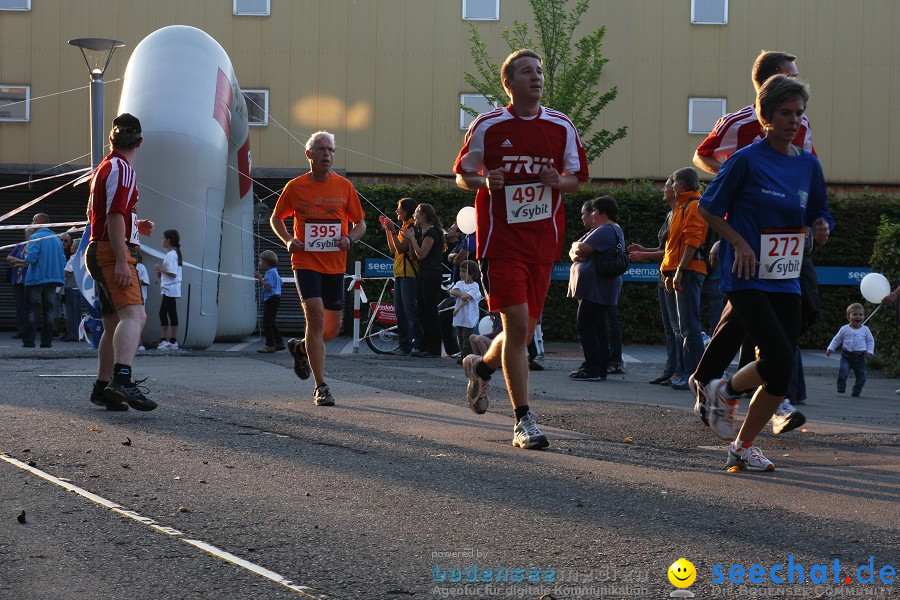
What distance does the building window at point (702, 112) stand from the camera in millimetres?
27234

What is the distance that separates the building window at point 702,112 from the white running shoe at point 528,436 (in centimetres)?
2203

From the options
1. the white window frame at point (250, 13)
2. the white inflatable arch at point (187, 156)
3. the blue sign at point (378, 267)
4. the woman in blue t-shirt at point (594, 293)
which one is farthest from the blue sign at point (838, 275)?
the white window frame at point (250, 13)

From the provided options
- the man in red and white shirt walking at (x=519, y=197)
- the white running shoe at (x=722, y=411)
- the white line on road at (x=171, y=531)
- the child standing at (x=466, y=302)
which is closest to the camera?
A: the white line on road at (x=171, y=531)

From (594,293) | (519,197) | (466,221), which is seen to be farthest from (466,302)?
(519,197)

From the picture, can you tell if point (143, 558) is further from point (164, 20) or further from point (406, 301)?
point (164, 20)

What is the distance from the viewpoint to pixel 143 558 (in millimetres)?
3738

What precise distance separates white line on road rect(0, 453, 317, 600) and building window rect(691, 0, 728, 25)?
23.8 m

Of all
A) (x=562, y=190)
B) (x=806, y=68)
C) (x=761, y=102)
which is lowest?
(x=562, y=190)

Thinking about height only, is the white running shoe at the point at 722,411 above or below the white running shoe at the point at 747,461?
above

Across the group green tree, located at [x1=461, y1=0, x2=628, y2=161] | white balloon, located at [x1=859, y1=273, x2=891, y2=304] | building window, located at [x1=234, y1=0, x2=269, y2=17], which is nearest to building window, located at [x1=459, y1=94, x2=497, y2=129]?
green tree, located at [x1=461, y1=0, x2=628, y2=161]

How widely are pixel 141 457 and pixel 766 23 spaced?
24.2m

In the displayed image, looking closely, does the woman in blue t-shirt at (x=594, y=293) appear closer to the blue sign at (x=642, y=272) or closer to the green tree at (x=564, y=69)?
the blue sign at (x=642, y=272)

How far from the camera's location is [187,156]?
52.5 feet

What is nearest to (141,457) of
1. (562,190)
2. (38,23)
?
(562,190)
